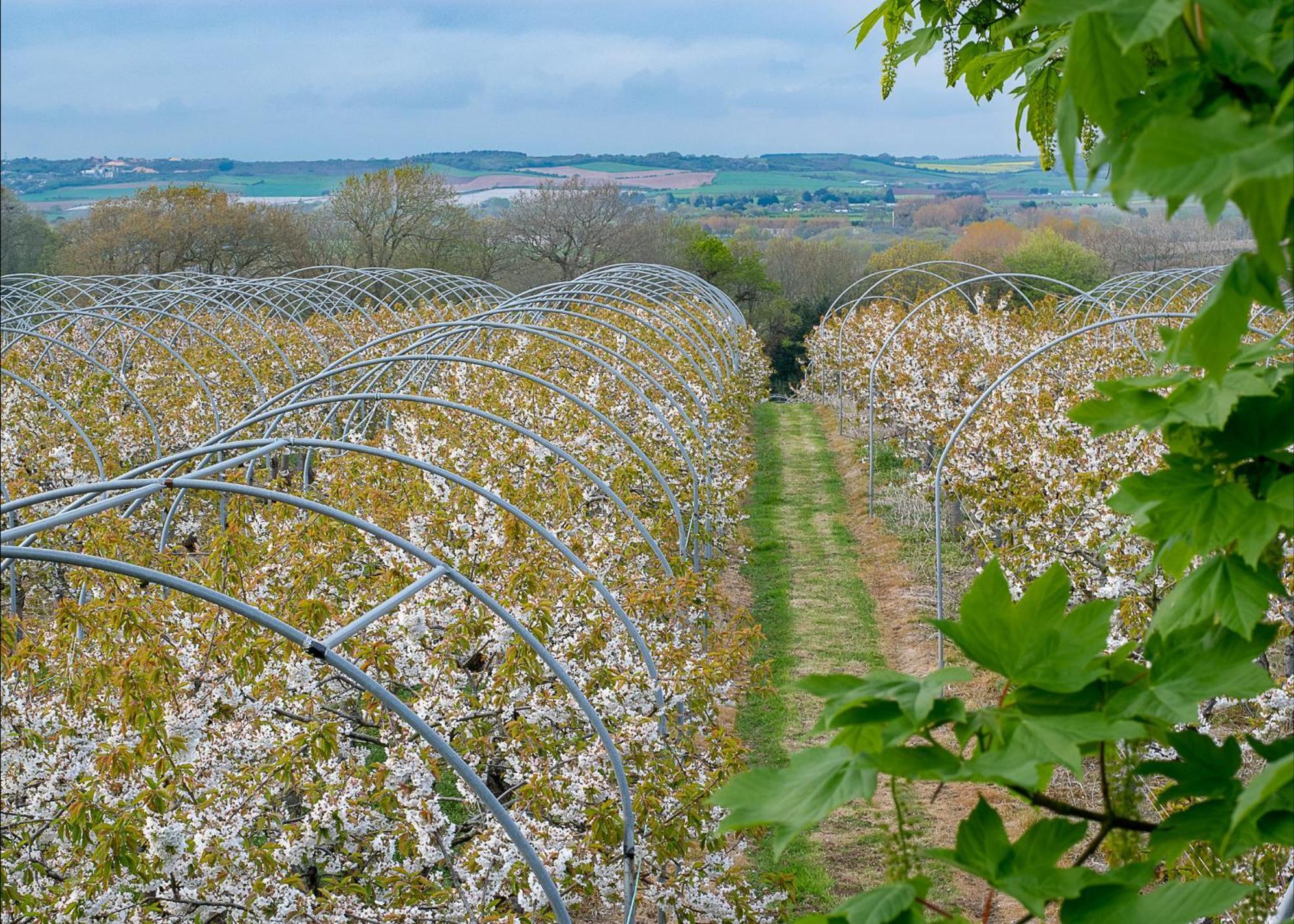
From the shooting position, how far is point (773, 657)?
8547 millimetres

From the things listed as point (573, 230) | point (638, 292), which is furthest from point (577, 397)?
point (573, 230)

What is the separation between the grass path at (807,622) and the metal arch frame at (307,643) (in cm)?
69

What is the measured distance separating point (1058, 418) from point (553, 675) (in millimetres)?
5200

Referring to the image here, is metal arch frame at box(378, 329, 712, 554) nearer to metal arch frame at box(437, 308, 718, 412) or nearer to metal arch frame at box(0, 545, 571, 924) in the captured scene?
metal arch frame at box(437, 308, 718, 412)

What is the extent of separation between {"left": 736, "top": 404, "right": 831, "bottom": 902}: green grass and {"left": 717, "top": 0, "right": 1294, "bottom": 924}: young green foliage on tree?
266 centimetres

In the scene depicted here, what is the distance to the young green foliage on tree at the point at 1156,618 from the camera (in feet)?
3.01

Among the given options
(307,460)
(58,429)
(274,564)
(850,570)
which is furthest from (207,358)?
(274,564)

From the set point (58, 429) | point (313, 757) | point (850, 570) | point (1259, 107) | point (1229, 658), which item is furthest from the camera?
point (850, 570)

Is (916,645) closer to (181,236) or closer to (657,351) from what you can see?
(657,351)

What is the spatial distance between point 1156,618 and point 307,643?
6.20 feet

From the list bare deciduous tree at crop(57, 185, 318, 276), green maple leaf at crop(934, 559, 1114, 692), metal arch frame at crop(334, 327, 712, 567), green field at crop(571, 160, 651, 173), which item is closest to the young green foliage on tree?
green maple leaf at crop(934, 559, 1114, 692)

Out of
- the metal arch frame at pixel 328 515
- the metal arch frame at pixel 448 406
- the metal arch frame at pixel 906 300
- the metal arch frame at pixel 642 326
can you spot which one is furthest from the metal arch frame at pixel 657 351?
the metal arch frame at pixel 328 515

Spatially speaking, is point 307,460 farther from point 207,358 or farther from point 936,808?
point 207,358

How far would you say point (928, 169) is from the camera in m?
86.4
